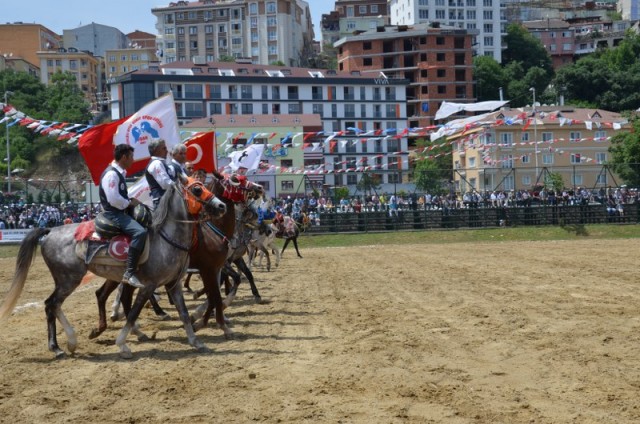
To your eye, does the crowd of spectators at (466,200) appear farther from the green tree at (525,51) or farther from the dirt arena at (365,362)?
the green tree at (525,51)

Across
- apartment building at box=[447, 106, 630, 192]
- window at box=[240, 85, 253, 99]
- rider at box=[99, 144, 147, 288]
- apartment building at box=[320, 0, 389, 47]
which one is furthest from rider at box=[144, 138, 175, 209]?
apartment building at box=[320, 0, 389, 47]

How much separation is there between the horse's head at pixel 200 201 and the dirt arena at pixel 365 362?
182 centimetres

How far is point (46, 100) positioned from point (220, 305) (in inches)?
4086

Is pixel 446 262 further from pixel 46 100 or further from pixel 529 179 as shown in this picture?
pixel 46 100

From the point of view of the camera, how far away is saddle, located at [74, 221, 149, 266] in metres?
10.5

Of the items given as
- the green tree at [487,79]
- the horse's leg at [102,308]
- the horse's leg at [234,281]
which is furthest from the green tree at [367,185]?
the green tree at [487,79]

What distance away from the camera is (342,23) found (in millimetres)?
149000

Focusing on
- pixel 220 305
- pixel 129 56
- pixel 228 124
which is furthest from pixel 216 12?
pixel 220 305

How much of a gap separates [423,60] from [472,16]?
2508 cm

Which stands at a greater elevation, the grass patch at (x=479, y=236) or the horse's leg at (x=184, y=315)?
the horse's leg at (x=184, y=315)

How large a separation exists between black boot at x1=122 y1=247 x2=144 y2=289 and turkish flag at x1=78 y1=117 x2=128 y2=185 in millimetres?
5182

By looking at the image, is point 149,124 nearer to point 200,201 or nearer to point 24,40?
point 200,201

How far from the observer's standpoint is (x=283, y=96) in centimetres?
9550

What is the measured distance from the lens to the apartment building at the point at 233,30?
134 metres
